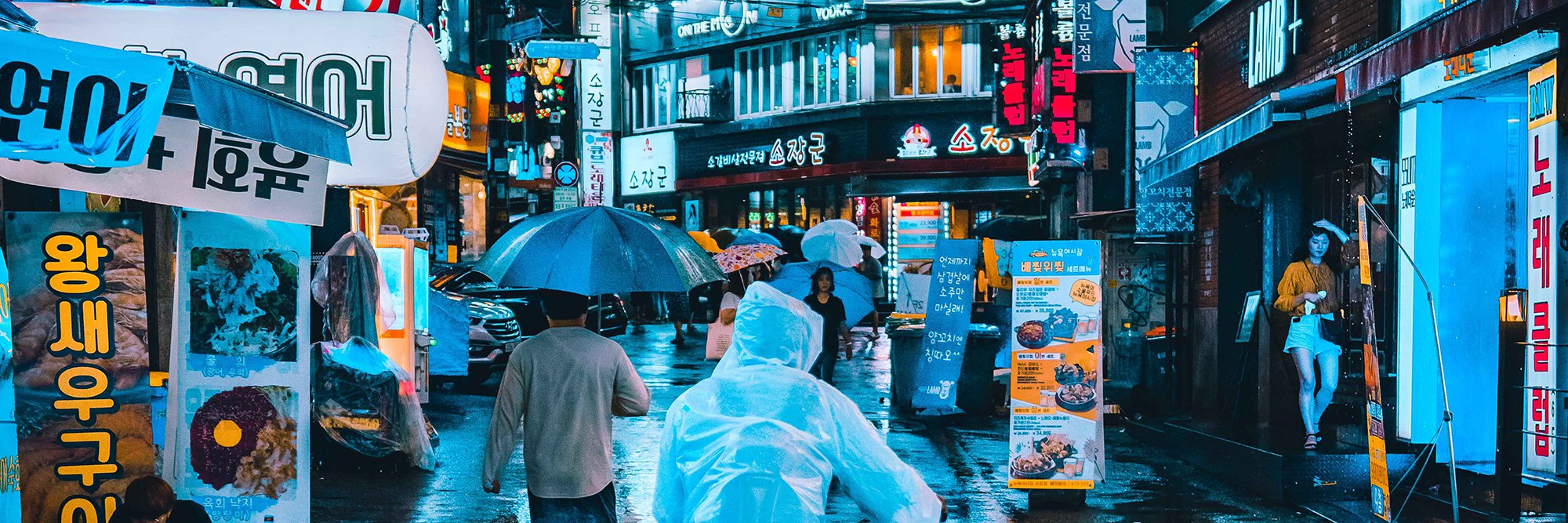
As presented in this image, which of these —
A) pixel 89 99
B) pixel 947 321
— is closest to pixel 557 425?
pixel 89 99

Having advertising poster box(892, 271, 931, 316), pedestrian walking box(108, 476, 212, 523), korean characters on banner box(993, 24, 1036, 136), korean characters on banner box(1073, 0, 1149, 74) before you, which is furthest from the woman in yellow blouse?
korean characters on banner box(993, 24, 1036, 136)

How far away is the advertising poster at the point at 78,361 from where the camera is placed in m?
6.57

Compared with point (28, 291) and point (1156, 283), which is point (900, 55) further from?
point (28, 291)

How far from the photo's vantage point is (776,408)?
4.54 m

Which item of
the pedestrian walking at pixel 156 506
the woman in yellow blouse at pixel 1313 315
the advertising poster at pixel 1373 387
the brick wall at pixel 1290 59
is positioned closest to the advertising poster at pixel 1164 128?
the brick wall at pixel 1290 59

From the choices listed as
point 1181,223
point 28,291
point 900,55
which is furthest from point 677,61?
point 28,291

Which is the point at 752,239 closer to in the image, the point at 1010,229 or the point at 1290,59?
the point at 1010,229

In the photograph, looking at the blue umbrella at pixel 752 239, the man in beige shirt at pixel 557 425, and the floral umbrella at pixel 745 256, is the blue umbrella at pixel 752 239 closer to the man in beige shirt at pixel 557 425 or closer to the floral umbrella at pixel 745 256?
the floral umbrella at pixel 745 256

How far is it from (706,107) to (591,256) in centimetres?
3416

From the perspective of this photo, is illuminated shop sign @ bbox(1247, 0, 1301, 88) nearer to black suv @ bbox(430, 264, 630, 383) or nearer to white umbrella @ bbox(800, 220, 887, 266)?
white umbrella @ bbox(800, 220, 887, 266)

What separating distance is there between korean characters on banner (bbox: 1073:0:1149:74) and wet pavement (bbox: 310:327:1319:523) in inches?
198

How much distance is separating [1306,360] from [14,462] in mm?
9456

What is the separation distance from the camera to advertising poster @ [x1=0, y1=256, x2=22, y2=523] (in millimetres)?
4969

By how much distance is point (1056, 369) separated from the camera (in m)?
9.55
